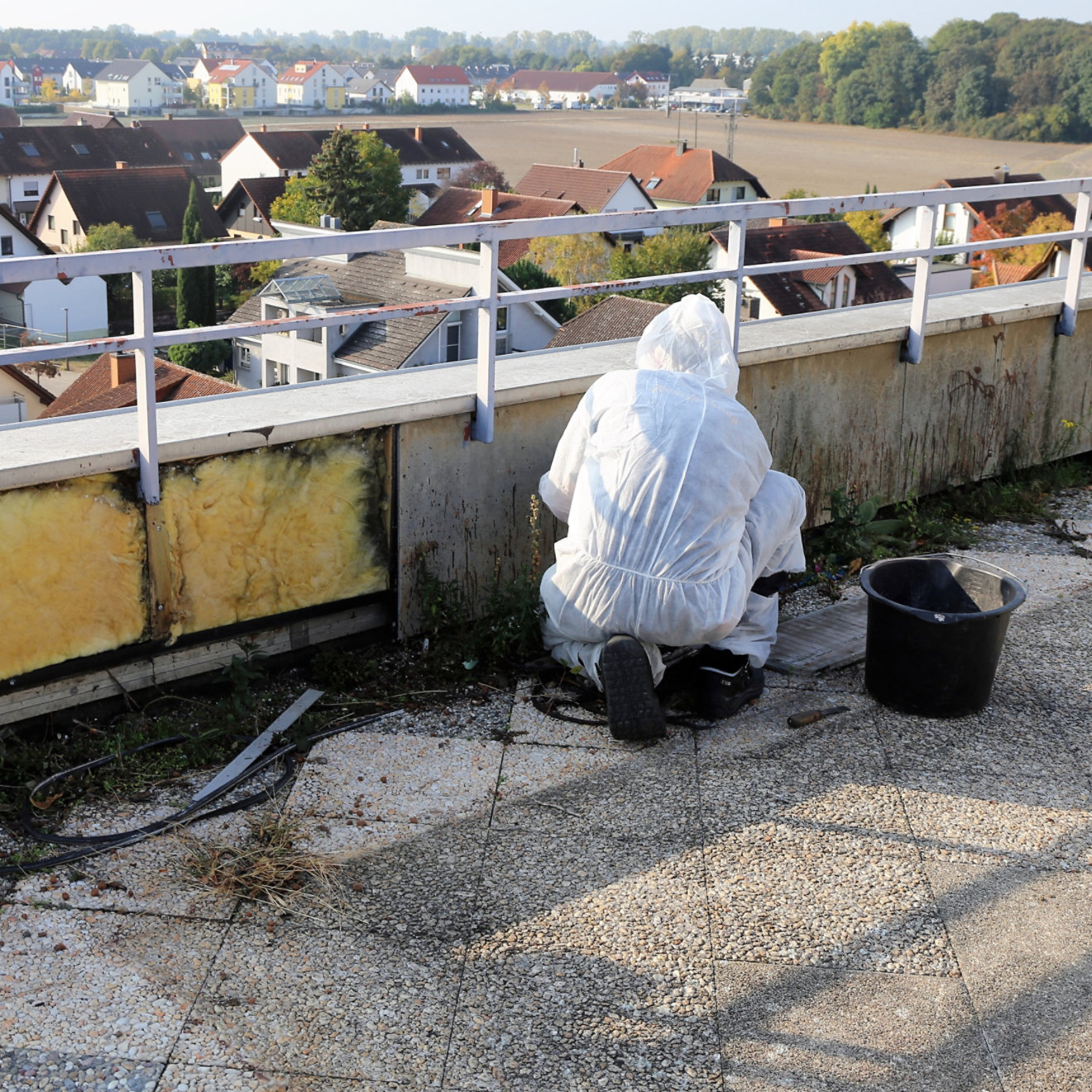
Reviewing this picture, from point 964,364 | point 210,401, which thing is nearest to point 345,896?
point 210,401

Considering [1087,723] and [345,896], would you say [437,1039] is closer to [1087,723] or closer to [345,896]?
[345,896]

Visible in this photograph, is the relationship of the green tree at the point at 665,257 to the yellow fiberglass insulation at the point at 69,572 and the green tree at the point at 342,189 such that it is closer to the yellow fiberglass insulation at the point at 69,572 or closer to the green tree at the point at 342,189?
the green tree at the point at 342,189

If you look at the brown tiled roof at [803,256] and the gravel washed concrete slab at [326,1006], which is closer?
the gravel washed concrete slab at [326,1006]

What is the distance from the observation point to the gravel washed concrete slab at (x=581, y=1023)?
2.93 m

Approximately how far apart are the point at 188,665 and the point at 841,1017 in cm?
265

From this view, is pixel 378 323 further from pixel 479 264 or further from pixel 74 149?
pixel 74 149

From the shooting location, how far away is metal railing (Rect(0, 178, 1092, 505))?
3817 mm

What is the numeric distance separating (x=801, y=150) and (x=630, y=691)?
144606 millimetres

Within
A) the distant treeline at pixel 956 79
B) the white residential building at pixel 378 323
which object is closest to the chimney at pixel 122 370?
the white residential building at pixel 378 323

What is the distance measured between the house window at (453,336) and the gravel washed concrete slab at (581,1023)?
3022cm

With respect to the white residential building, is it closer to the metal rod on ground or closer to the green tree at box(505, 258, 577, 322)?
the green tree at box(505, 258, 577, 322)

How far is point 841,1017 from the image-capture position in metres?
3.15

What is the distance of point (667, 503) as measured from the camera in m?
4.35

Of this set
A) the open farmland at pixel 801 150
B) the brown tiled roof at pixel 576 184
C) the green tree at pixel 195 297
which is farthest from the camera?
the open farmland at pixel 801 150
